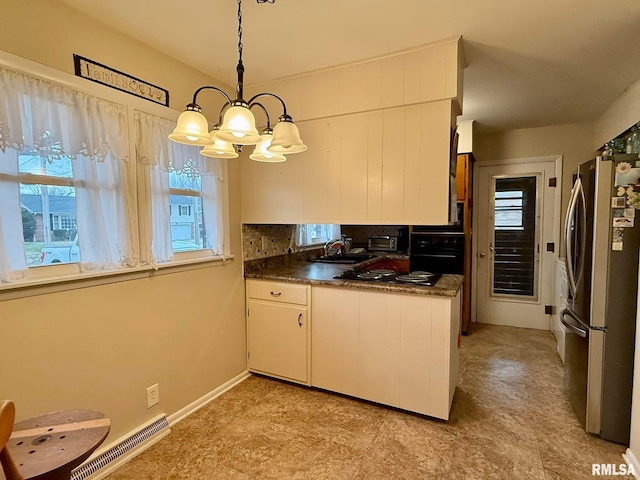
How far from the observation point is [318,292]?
2564 mm

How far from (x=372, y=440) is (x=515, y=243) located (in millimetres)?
3323

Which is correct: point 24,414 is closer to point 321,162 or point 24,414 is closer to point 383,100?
point 321,162

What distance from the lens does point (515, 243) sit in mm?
4246

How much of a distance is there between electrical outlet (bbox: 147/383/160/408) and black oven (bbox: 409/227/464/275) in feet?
9.64

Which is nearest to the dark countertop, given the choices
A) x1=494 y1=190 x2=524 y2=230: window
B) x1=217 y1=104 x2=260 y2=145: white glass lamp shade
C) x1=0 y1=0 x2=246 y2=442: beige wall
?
x1=0 y1=0 x2=246 y2=442: beige wall

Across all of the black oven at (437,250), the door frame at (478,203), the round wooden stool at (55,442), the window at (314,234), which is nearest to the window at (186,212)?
the round wooden stool at (55,442)

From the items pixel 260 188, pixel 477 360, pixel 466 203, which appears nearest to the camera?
pixel 260 188

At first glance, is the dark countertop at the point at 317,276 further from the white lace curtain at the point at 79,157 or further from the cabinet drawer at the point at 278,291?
the white lace curtain at the point at 79,157

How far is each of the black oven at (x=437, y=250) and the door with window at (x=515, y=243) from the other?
784 mm

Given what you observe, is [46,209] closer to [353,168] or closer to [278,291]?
[278,291]

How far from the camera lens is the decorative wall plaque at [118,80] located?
1.76 m

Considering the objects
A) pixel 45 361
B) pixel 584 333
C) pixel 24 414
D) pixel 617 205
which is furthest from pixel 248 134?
pixel 584 333

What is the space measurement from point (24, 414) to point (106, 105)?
62.7 inches

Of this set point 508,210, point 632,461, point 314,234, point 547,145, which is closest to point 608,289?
point 632,461
